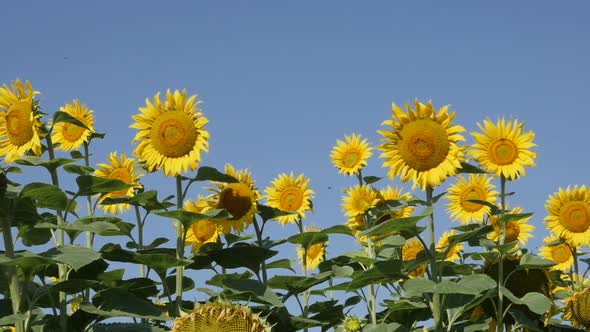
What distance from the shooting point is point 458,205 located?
880cm

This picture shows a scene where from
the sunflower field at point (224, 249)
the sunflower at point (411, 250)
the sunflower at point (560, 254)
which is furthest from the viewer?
the sunflower at point (560, 254)

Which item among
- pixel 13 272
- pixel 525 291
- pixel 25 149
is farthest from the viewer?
pixel 525 291

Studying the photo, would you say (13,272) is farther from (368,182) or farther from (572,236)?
(572,236)

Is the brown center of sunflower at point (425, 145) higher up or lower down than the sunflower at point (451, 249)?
higher up

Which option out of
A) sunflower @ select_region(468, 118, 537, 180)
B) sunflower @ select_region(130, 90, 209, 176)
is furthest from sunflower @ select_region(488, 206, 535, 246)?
sunflower @ select_region(130, 90, 209, 176)

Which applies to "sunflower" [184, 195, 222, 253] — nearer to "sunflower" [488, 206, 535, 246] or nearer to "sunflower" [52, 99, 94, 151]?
"sunflower" [52, 99, 94, 151]

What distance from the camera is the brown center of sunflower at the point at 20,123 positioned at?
21.0 feet

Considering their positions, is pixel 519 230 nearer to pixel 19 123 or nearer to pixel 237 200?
pixel 237 200

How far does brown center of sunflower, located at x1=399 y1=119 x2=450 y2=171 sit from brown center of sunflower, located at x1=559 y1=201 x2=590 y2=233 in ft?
9.91

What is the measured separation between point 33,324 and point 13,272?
1.62 ft

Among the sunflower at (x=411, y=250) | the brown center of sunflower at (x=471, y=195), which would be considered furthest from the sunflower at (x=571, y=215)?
the sunflower at (x=411, y=250)

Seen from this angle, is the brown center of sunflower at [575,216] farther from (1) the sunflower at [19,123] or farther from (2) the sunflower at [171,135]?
(1) the sunflower at [19,123]

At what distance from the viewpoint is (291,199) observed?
8805 millimetres

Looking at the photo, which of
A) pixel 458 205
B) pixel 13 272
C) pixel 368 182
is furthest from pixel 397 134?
pixel 13 272
